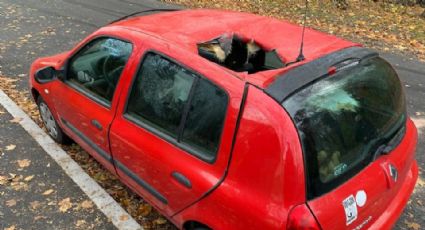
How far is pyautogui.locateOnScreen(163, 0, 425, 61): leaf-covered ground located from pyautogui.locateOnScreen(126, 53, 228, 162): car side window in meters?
6.19

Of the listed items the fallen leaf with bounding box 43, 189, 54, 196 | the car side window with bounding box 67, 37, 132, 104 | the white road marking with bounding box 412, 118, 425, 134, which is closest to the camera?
the car side window with bounding box 67, 37, 132, 104

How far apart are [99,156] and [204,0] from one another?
31.3ft

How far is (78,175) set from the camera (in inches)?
187

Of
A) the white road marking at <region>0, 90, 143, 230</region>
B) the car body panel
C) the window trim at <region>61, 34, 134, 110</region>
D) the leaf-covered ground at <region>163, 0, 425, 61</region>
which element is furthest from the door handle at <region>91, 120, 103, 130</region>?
the leaf-covered ground at <region>163, 0, 425, 61</region>

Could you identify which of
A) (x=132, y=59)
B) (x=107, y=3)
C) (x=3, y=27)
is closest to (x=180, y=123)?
(x=132, y=59)

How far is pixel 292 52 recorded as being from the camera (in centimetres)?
312

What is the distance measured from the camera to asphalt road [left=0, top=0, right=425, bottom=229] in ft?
18.9

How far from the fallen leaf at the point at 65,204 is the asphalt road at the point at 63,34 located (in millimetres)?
3146

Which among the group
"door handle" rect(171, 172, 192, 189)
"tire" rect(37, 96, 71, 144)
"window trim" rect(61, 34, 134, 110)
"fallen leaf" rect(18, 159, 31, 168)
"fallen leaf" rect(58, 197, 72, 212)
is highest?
"window trim" rect(61, 34, 134, 110)

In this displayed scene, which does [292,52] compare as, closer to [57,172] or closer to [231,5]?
[57,172]

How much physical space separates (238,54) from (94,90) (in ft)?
4.98

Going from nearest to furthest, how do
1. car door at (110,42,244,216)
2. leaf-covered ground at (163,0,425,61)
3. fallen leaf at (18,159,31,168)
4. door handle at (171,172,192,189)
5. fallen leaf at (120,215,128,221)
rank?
car door at (110,42,244,216) → door handle at (171,172,192,189) → fallen leaf at (120,215,128,221) → fallen leaf at (18,159,31,168) → leaf-covered ground at (163,0,425,61)

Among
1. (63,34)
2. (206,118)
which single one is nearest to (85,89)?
(206,118)

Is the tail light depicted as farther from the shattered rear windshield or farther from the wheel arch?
the shattered rear windshield
